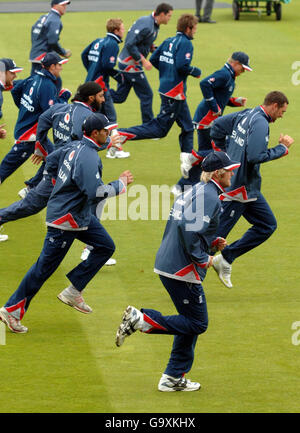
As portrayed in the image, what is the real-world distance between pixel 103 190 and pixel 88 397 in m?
2.25

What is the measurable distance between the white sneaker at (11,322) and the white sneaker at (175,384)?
6.49 feet

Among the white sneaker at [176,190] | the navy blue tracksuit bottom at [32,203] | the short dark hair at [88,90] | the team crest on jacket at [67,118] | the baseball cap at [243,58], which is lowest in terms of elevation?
the white sneaker at [176,190]

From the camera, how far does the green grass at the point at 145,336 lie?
8.83 m

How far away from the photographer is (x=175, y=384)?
8.97 m

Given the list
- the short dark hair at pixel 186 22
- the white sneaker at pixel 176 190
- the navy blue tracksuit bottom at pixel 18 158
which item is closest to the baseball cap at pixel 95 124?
the navy blue tracksuit bottom at pixel 18 158

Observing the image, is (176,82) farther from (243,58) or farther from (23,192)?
(23,192)

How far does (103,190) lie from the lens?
9.93 meters

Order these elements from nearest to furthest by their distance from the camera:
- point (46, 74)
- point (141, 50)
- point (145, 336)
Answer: point (145, 336)
point (46, 74)
point (141, 50)

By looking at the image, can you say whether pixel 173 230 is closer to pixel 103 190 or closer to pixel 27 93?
pixel 103 190

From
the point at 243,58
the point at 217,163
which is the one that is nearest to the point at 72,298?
the point at 217,163

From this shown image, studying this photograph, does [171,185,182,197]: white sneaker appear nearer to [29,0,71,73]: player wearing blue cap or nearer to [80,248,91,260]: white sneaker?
[80,248,91,260]: white sneaker

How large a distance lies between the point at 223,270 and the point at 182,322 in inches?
109

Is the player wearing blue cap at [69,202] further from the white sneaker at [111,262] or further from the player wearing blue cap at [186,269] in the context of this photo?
the white sneaker at [111,262]

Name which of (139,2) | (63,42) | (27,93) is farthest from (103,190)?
(139,2)
